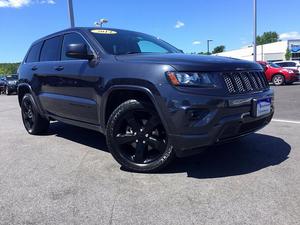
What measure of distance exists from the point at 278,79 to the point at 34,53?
1926 cm

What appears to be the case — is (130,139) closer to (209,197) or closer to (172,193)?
(172,193)

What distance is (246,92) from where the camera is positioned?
13.9 ft

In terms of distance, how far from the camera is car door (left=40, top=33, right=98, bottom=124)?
510 cm

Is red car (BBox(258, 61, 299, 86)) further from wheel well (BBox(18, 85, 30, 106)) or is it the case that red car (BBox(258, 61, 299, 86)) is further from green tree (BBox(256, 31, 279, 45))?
green tree (BBox(256, 31, 279, 45))

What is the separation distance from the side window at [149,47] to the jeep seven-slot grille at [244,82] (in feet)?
5.15

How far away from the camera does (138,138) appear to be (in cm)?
438

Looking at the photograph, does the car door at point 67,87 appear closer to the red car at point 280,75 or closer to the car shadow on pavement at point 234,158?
the car shadow on pavement at point 234,158

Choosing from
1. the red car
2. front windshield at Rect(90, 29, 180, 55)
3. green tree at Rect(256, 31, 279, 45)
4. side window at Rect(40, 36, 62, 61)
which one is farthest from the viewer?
green tree at Rect(256, 31, 279, 45)

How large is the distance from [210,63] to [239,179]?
127 centimetres

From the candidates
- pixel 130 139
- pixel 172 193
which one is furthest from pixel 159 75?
pixel 172 193

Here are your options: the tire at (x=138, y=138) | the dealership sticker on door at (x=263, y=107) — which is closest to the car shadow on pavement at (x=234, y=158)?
the tire at (x=138, y=138)

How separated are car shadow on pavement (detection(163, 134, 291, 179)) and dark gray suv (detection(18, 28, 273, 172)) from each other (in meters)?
0.43

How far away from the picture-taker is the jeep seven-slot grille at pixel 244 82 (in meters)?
4.09

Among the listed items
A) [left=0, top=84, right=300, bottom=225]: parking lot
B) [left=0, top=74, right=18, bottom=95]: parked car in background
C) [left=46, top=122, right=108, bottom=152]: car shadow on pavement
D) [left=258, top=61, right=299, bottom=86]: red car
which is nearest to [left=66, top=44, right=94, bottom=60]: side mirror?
[left=0, top=84, right=300, bottom=225]: parking lot
